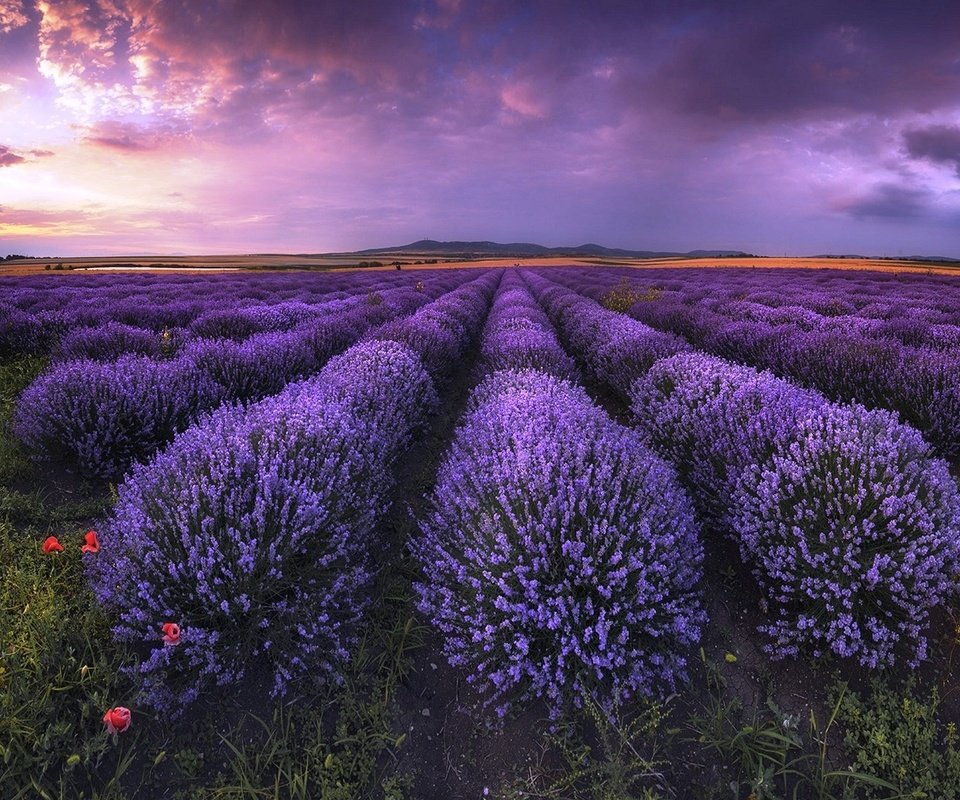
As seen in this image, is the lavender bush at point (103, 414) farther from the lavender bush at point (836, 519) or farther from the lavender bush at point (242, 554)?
the lavender bush at point (836, 519)

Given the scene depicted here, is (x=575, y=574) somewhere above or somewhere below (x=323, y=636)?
above

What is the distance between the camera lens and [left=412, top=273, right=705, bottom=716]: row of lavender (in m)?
1.96

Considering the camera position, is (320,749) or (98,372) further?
(98,372)

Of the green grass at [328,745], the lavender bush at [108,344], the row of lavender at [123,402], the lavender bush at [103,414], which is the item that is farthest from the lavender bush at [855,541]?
the lavender bush at [108,344]

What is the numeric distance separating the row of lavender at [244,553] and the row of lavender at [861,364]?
325cm

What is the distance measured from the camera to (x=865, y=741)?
6.34 feet

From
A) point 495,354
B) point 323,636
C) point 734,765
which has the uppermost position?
point 495,354

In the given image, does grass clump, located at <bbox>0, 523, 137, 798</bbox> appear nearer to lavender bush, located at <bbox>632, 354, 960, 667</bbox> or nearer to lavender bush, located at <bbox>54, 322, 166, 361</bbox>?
lavender bush, located at <bbox>632, 354, 960, 667</bbox>

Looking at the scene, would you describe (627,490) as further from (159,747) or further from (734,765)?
(159,747)

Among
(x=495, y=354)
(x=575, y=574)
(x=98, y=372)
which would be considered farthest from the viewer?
(x=495, y=354)

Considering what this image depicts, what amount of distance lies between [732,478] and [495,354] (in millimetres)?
3652

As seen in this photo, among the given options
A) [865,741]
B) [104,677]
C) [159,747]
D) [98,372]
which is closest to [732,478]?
[865,741]

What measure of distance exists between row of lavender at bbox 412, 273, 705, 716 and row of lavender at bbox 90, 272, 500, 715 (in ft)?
1.51

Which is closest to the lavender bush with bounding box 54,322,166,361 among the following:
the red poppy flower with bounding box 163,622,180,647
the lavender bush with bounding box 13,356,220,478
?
the lavender bush with bounding box 13,356,220,478
